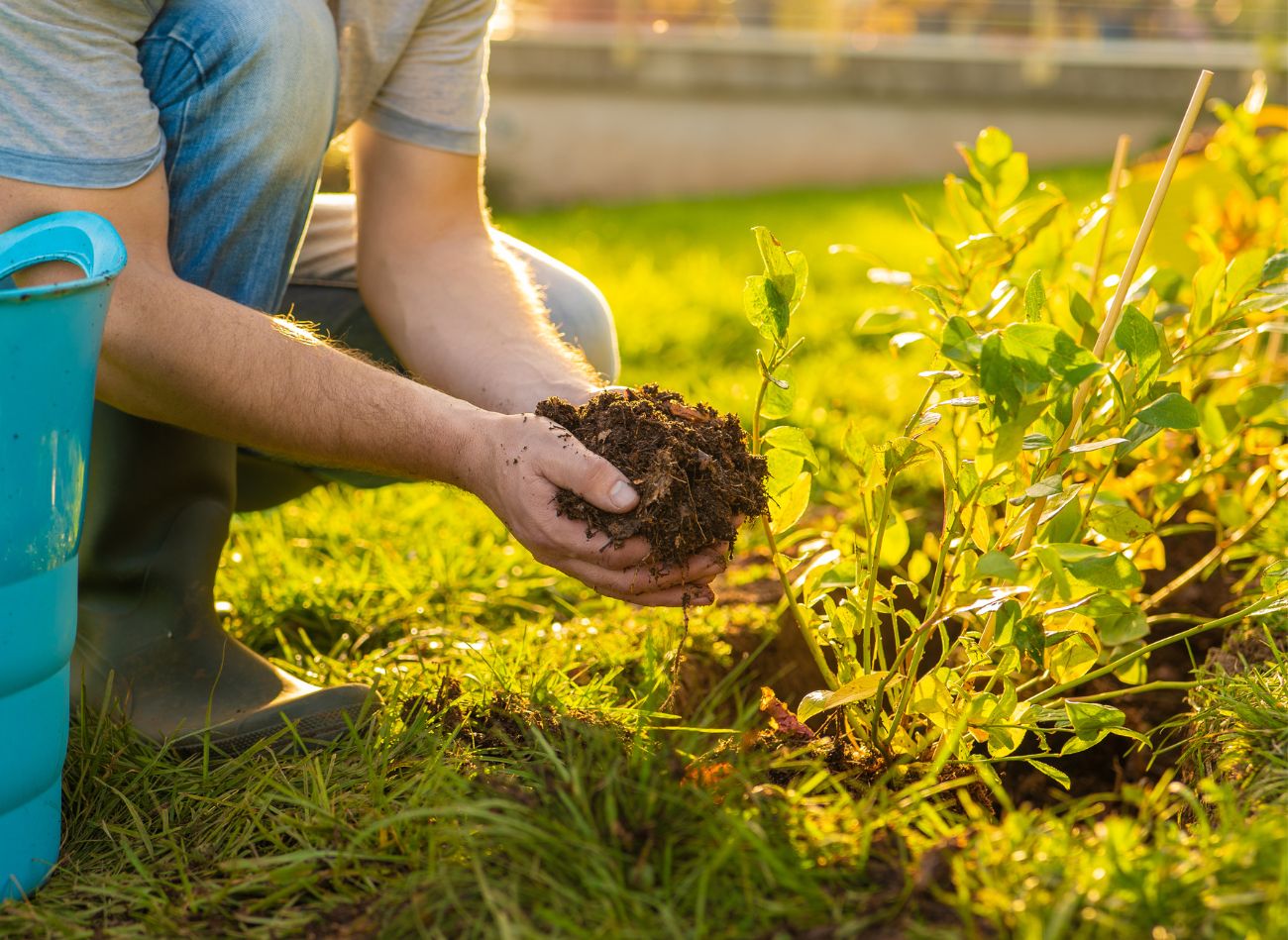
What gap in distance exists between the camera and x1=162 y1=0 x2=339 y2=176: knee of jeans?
1628 millimetres

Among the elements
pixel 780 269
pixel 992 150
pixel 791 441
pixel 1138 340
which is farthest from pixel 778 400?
pixel 992 150

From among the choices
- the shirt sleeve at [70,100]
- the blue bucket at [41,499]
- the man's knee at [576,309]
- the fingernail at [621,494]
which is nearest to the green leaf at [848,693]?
the fingernail at [621,494]

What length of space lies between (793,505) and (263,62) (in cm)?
89

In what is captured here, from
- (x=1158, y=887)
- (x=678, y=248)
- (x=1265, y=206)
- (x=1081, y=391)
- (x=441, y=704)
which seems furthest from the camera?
(x=678, y=248)

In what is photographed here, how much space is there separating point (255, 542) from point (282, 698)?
0.67 m

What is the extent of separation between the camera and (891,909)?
1.08 meters

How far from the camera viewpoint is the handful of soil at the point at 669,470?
135 cm

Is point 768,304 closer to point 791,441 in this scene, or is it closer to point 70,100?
point 791,441

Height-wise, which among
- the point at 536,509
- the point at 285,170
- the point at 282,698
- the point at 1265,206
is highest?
the point at 1265,206

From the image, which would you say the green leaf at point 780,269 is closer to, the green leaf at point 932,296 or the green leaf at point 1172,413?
the green leaf at point 932,296

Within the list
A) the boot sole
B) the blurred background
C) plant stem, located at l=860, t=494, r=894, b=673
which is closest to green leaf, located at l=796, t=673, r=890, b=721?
plant stem, located at l=860, t=494, r=894, b=673

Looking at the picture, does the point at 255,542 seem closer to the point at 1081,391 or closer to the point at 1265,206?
the point at 1081,391

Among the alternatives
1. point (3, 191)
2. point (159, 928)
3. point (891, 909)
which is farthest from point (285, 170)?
point (891, 909)

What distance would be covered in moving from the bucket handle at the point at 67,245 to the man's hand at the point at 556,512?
43cm
